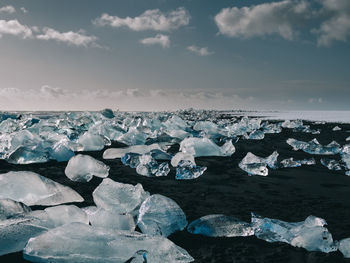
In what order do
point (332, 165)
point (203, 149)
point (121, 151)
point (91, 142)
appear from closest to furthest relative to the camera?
point (332, 165) → point (121, 151) → point (203, 149) → point (91, 142)

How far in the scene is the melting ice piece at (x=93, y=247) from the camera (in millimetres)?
831

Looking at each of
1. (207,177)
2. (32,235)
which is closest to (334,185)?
(207,177)

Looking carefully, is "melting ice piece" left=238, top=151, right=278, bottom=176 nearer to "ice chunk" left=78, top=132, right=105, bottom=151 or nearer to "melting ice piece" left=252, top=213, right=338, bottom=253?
"melting ice piece" left=252, top=213, right=338, bottom=253

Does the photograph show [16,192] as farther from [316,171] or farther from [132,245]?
[316,171]

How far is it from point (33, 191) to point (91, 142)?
1.73m

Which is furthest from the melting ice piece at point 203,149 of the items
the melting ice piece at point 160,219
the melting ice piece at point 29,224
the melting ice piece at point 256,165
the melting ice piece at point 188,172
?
the melting ice piece at point 29,224

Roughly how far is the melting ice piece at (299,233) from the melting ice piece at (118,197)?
55 centimetres

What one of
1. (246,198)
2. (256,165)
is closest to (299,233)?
(246,198)

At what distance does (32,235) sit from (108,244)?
293mm

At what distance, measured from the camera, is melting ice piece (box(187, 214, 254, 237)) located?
1020 millimetres

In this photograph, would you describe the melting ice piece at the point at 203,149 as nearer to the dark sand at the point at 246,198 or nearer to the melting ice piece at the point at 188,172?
the dark sand at the point at 246,198

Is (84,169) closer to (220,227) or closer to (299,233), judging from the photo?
(220,227)

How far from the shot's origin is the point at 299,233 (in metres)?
0.99

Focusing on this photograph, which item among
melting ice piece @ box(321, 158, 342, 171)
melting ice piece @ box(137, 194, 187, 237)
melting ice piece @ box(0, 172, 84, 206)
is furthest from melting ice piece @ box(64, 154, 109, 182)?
melting ice piece @ box(321, 158, 342, 171)
